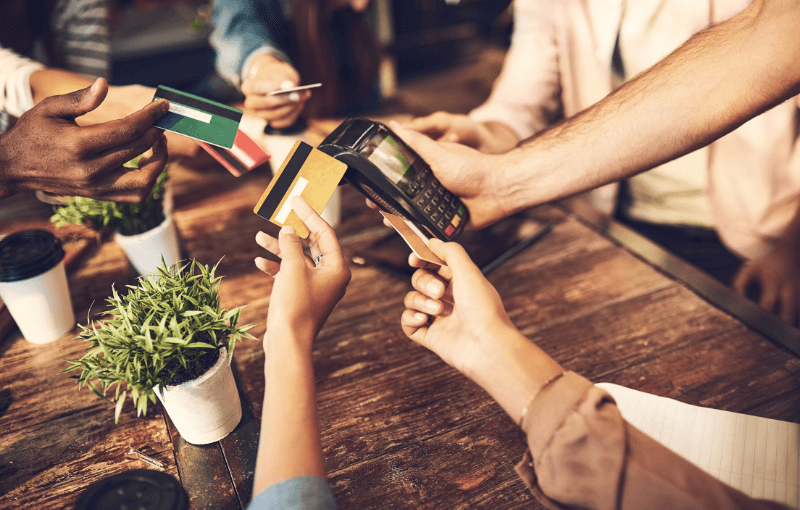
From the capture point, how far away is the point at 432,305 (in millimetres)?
642

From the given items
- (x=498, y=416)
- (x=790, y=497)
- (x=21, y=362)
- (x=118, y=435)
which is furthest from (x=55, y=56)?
(x=790, y=497)

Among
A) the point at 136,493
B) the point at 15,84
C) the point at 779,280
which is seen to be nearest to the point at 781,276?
the point at 779,280

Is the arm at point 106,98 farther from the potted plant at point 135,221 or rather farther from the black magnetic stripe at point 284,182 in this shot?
the black magnetic stripe at point 284,182

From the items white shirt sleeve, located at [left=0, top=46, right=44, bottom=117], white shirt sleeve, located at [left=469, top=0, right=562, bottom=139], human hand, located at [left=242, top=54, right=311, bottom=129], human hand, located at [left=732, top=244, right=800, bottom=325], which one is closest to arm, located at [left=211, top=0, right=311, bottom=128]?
human hand, located at [left=242, top=54, right=311, bottom=129]

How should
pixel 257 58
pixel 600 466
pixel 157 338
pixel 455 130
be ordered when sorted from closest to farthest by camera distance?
pixel 600 466 → pixel 157 338 → pixel 455 130 → pixel 257 58

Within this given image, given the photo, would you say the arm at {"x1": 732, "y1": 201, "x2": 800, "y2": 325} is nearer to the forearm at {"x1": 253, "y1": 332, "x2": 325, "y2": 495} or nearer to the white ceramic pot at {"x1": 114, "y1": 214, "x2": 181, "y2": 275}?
the forearm at {"x1": 253, "y1": 332, "x2": 325, "y2": 495}

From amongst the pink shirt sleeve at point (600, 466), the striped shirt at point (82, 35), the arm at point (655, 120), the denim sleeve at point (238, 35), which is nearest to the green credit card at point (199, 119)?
the arm at point (655, 120)

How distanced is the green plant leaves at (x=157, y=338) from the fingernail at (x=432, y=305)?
0.80 feet

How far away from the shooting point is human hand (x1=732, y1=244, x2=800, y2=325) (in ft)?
3.67

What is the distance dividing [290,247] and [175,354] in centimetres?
19

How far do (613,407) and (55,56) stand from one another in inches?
98.7

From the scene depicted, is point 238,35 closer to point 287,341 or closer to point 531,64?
point 531,64

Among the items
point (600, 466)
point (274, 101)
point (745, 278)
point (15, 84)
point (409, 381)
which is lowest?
point (745, 278)

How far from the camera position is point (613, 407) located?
482 mm
